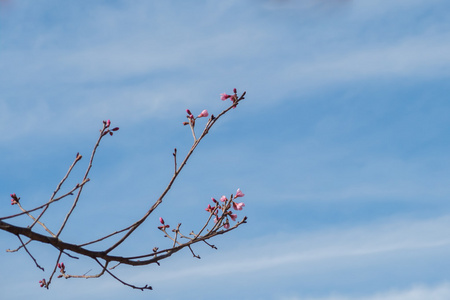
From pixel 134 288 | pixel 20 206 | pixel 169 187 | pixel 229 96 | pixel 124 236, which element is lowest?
pixel 134 288

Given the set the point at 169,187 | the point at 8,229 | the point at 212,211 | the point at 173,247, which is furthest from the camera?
the point at 212,211

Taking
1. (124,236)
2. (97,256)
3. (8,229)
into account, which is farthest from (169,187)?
(8,229)

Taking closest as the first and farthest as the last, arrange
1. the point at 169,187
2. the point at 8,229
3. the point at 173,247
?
the point at 8,229, the point at 169,187, the point at 173,247

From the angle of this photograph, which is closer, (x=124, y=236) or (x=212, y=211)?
(x=124, y=236)

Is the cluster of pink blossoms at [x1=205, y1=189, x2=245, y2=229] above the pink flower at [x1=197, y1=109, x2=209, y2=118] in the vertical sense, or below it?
below

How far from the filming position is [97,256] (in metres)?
5.13

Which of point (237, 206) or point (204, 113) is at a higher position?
point (204, 113)

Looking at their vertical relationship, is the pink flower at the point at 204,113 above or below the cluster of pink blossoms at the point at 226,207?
above

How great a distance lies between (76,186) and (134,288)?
1297 millimetres

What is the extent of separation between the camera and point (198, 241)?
18.1 feet

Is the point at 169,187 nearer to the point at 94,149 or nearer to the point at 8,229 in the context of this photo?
the point at 94,149

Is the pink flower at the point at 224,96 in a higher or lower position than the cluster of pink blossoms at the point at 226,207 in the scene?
higher

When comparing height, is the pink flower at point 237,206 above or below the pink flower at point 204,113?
below

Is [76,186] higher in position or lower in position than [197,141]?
lower
